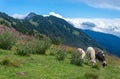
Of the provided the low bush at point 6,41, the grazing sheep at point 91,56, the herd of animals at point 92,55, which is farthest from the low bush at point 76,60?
the low bush at point 6,41

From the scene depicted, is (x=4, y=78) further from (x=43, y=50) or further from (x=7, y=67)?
(x=43, y=50)

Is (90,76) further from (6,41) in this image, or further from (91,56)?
(6,41)

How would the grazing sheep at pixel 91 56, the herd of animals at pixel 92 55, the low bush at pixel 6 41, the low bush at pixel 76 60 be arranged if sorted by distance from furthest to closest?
the herd of animals at pixel 92 55
the grazing sheep at pixel 91 56
the low bush at pixel 6 41
the low bush at pixel 76 60

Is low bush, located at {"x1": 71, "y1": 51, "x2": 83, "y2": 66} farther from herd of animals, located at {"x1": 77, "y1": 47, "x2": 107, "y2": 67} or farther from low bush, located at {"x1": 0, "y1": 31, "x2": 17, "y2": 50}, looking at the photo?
low bush, located at {"x1": 0, "y1": 31, "x2": 17, "y2": 50}

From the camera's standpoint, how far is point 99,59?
126 feet

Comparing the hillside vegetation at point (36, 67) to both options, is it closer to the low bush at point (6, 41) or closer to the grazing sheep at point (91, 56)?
the low bush at point (6, 41)

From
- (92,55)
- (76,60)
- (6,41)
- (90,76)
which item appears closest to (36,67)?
(90,76)

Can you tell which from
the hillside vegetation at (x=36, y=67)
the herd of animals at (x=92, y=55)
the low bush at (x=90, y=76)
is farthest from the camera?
the herd of animals at (x=92, y=55)

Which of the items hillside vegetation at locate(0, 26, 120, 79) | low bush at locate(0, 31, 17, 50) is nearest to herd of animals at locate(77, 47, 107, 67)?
hillside vegetation at locate(0, 26, 120, 79)

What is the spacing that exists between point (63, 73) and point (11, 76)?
17.4 feet

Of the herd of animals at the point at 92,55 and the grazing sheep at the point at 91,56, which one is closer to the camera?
the grazing sheep at the point at 91,56

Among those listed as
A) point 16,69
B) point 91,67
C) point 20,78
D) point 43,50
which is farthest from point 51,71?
point 43,50

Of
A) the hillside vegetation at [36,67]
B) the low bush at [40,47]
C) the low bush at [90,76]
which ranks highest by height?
the low bush at [40,47]

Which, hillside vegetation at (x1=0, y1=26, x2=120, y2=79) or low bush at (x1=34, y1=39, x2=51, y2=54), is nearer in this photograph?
hillside vegetation at (x1=0, y1=26, x2=120, y2=79)
